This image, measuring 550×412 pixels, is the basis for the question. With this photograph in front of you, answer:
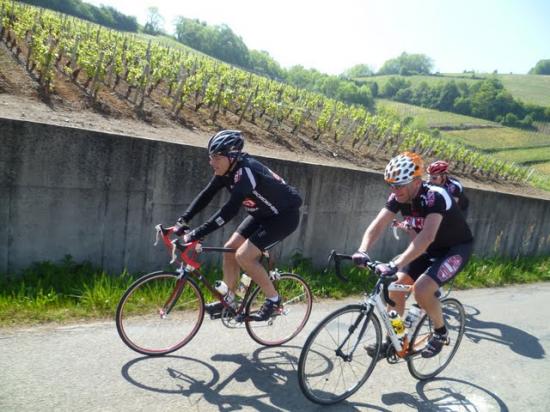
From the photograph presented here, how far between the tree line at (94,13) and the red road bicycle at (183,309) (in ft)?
179

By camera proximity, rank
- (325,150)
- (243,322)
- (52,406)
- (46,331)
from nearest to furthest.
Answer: (52,406) < (46,331) < (243,322) < (325,150)

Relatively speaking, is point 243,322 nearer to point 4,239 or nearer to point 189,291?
point 189,291

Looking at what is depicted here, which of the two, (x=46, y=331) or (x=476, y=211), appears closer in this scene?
(x=46, y=331)

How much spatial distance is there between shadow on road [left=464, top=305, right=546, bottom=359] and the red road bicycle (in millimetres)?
2590

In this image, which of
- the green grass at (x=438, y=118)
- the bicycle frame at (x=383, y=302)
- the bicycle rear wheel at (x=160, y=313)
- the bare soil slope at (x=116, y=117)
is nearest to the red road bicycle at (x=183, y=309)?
the bicycle rear wheel at (x=160, y=313)

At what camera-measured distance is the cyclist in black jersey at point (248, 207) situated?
171 inches

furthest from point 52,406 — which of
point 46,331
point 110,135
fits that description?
point 110,135

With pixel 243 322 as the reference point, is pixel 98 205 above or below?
above

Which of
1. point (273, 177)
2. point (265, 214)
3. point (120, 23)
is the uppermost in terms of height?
point (120, 23)

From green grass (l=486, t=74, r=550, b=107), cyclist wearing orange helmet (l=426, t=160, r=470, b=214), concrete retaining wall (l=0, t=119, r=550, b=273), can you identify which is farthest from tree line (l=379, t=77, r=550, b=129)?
concrete retaining wall (l=0, t=119, r=550, b=273)

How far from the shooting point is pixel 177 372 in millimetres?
4102

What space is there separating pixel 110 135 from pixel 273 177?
7.88 ft

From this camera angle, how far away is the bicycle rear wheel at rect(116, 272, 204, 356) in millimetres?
4332

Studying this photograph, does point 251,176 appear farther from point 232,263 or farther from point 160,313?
point 160,313
